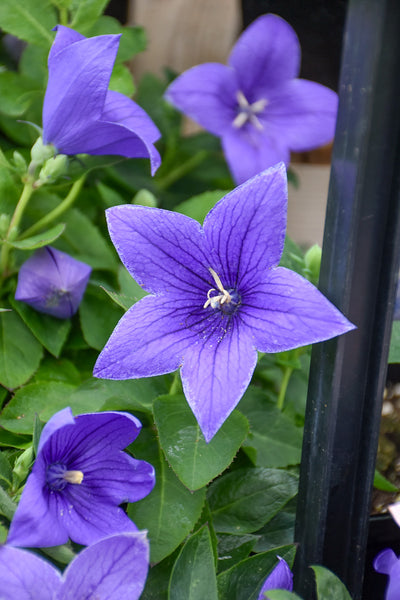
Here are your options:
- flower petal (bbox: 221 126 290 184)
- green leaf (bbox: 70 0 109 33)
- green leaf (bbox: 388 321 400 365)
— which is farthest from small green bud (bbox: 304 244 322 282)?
green leaf (bbox: 70 0 109 33)

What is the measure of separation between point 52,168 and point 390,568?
0.37 meters

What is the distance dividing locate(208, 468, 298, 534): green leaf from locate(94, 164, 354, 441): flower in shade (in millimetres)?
141

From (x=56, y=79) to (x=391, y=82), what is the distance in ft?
0.76

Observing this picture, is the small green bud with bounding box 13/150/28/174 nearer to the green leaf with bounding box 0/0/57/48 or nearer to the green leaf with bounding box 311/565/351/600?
the green leaf with bounding box 0/0/57/48

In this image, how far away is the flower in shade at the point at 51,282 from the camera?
1.68ft

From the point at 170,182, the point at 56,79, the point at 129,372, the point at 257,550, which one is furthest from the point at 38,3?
the point at 257,550

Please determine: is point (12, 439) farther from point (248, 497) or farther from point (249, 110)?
point (249, 110)

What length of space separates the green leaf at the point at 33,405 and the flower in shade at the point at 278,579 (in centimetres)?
16

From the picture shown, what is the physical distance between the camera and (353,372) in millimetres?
385

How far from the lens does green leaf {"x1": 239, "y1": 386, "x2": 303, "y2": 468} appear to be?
1.68ft

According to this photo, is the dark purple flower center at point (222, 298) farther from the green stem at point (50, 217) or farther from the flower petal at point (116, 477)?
the green stem at point (50, 217)

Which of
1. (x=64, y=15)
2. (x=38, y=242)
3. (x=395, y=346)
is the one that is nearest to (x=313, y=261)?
(x=395, y=346)

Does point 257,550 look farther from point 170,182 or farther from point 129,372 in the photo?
point 170,182

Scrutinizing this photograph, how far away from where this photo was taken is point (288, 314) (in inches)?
14.4
